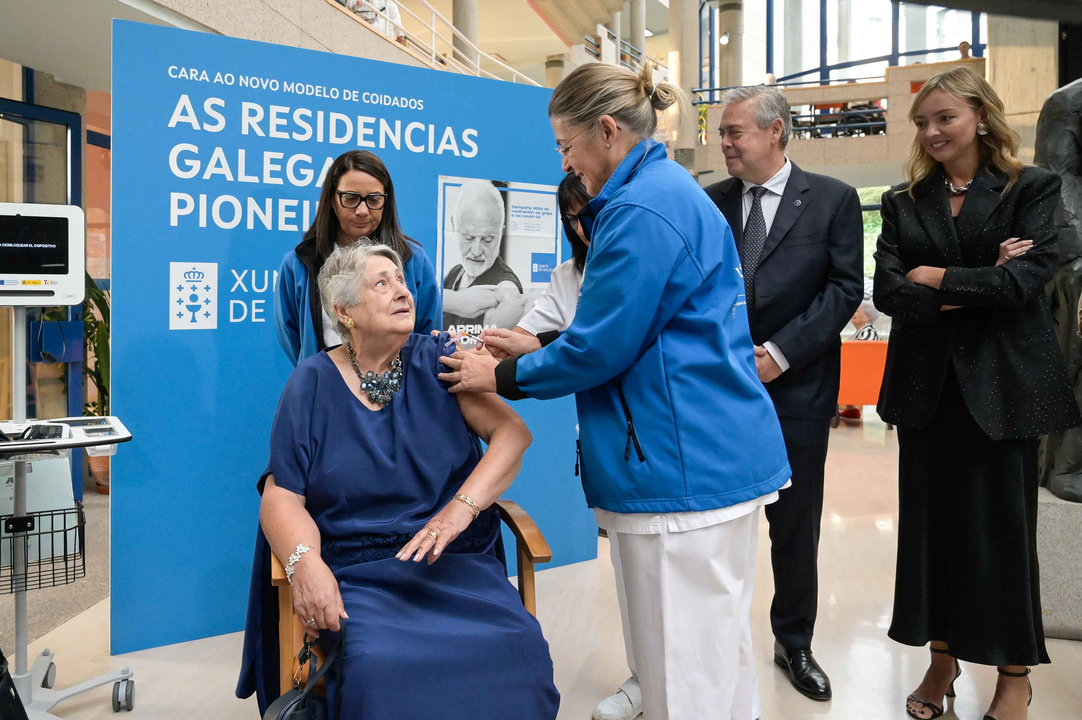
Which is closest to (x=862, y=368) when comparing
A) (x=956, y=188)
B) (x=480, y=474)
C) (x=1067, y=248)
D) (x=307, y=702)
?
(x=1067, y=248)

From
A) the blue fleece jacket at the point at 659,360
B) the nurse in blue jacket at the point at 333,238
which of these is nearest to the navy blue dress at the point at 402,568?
the blue fleece jacket at the point at 659,360

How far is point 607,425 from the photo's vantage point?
5.45 feet

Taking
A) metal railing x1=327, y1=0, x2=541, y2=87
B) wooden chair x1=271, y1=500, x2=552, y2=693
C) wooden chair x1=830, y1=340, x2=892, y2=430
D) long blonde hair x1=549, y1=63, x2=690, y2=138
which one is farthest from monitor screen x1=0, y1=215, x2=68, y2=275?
wooden chair x1=830, y1=340, x2=892, y2=430

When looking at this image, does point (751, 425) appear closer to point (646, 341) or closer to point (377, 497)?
point (646, 341)

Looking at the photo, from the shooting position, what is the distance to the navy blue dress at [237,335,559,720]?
1716 millimetres

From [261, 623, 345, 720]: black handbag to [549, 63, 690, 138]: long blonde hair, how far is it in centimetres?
111

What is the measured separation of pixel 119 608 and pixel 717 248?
96.3 inches

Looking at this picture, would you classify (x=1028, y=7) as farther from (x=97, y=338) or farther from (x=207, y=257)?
(x=97, y=338)

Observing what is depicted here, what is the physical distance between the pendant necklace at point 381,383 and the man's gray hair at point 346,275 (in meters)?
0.14

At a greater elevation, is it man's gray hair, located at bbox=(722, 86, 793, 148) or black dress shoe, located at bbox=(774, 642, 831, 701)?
man's gray hair, located at bbox=(722, 86, 793, 148)

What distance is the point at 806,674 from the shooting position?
105 inches

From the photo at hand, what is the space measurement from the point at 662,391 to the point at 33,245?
1.85 meters

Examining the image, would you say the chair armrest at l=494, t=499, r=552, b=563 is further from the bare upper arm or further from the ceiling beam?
the ceiling beam

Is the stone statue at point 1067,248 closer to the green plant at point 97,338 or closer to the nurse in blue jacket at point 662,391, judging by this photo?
the nurse in blue jacket at point 662,391
